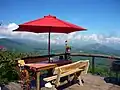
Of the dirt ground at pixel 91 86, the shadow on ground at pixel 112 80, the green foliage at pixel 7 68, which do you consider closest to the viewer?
the dirt ground at pixel 91 86

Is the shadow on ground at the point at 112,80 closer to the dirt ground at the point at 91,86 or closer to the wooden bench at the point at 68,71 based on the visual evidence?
the dirt ground at the point at 91,86

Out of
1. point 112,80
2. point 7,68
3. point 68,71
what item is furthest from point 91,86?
point 7,68

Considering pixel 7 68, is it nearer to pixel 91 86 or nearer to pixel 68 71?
pixel 68 71

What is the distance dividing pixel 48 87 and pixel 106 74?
3994mm

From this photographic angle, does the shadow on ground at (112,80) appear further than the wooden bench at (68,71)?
Yes

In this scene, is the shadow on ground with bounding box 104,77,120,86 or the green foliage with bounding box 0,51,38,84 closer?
the green foliage with bounding box 0,51,38,84

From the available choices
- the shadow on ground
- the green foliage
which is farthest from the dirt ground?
the green foliage

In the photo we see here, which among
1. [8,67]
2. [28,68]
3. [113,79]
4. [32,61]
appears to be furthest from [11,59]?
[113,79]

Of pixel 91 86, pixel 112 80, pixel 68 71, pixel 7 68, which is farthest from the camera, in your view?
pixel 112 80

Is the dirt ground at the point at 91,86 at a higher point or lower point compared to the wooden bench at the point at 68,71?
lower

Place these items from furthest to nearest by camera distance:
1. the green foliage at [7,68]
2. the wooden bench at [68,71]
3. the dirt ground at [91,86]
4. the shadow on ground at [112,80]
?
1. the shadow on ground at [112,80]
2. the green foliage at [7,68]
3. the dirt ground at [91,86]
4. the wooden bench at [68,71]

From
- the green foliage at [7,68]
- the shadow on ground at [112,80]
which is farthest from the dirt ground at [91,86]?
the green foliage at [7,68]

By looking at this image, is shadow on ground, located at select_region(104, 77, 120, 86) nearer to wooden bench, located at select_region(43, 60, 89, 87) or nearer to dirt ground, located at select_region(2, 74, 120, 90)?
dirt ground, located at select_region(2, 74, 120, 90)

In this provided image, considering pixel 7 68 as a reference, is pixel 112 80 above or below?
below
